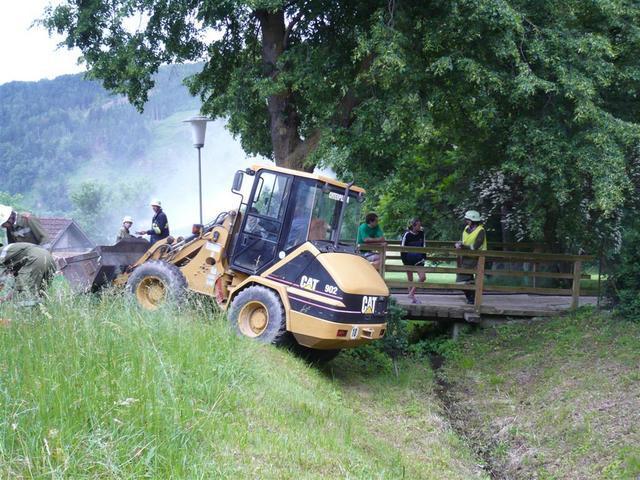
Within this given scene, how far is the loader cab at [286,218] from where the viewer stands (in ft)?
39.8

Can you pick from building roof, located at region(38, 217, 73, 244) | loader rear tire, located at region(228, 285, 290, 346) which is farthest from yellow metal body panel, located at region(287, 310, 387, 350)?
building roof, located at region(38, 217, 73, 244)

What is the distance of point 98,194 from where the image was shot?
64125 mm

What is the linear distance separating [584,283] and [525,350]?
647 centimetres

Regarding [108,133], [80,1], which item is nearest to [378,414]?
[80,1]

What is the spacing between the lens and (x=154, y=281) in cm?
1314

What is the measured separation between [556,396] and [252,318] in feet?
15.0

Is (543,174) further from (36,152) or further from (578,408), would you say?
(36,152)

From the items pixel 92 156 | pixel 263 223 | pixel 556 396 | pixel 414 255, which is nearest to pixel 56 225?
pixel 414 255

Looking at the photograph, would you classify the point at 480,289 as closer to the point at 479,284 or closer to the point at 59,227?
the point at 479,284

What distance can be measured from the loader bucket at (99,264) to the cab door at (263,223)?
9.09ft

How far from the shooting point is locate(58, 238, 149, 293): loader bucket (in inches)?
536

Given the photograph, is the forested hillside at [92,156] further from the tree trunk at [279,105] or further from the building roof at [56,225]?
the tree trunk at [279,105]

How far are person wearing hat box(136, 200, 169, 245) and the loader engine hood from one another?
5079 millimetres

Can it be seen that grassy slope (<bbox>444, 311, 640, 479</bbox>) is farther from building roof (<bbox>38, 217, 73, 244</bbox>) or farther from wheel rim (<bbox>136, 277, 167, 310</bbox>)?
building roof (<bbox>38, 217, 73, 244</bbox>)
